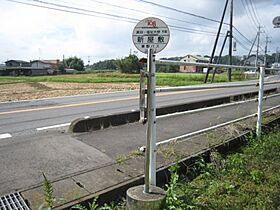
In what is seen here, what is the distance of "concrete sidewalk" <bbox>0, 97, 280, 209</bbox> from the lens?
2.62 m

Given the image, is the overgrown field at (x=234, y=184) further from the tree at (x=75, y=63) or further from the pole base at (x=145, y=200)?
the tree at (x=75, y=63)

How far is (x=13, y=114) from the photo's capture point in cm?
820

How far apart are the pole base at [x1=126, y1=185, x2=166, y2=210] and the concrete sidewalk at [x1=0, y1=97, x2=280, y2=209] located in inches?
12.0

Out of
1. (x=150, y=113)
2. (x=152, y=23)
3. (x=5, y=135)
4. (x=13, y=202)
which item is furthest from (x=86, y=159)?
(x=5, y=135)

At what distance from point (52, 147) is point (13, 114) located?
502cm

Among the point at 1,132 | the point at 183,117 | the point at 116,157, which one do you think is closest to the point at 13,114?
the point at 1,132

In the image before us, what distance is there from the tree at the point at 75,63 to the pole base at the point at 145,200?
83.8m

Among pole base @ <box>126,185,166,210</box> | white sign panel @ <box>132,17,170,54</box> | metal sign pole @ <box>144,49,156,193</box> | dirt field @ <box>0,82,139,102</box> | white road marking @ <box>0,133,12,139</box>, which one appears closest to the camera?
pole base @ <box>126,185,166,210</box>

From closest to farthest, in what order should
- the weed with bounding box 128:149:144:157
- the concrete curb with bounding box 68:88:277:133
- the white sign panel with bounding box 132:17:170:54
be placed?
1. the white sign panel with bounding box 132:17:170:54
2. the weed with bounding box 128:149:144:157
3. the concrete curb with bounding box 68:88:277:133

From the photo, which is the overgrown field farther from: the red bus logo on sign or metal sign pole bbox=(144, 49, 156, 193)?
the red bus logo on sign

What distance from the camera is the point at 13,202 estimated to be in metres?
2.38

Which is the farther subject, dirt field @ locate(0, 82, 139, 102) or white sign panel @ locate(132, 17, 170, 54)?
dirt field @ locate(0, 82, 139, 102)

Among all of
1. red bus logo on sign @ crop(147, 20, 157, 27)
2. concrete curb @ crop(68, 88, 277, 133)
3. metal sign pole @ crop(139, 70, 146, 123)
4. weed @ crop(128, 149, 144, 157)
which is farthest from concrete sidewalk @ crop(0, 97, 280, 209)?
red bus logo on sign @ crop(147, 20, 157, 27)

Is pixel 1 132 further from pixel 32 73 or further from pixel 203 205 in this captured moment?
pixel 32 73
